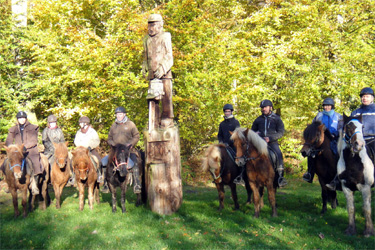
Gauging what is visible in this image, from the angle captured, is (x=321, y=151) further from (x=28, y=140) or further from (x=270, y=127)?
(x=28, y=140)

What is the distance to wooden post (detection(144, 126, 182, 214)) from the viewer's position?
9.35 meters

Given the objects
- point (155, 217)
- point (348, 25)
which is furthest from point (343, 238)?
point (348, 25)

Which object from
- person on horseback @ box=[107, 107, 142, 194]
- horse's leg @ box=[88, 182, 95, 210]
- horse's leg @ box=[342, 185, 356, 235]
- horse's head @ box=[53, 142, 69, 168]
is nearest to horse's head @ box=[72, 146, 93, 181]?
horse's head @ box=[53, 142, 69, 168]

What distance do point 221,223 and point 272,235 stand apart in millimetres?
1339

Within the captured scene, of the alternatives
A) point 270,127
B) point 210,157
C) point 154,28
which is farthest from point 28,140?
point 270,127

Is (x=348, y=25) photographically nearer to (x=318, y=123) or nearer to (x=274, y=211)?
(x=318, y=123)

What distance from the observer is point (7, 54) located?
747 inches

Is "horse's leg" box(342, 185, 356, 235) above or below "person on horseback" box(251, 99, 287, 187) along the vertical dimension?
below

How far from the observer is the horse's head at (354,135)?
24.4 feet

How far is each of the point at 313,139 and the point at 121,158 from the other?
16.1 feet

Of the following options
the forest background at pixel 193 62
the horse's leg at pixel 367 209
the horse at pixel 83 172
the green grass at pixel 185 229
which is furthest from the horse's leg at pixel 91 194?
A: the horse's leg at pixel 367 209

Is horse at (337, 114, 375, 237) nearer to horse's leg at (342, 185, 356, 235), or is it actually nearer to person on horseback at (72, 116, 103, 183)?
horse's leg at (342, 185, 356, 235)

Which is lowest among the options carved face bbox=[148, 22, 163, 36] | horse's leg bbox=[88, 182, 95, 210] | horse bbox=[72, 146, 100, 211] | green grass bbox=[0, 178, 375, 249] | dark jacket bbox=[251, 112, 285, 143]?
green grass bbox=[0, 178, 375, 249]

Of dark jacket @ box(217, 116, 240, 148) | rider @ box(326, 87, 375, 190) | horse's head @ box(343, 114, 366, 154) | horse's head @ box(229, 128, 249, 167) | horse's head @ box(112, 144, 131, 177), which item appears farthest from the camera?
dark jacket @ box(217, 116, 240, 148)
